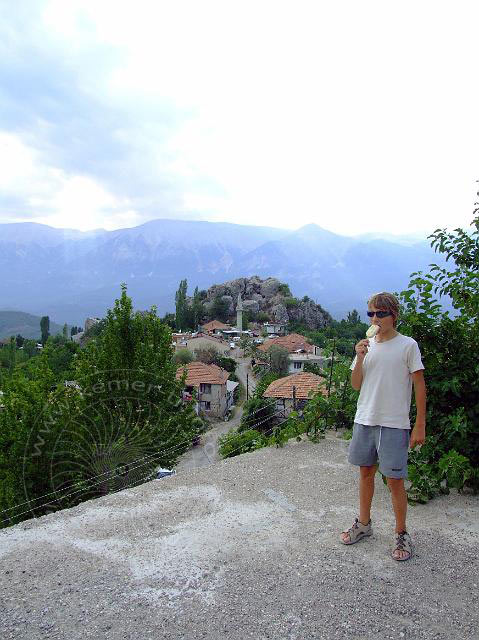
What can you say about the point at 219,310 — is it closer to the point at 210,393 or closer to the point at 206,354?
the point at 206,354

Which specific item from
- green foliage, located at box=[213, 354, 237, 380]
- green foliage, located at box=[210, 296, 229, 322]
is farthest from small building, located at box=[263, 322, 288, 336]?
green foliage, located at box=[213, 354, 237, 380]

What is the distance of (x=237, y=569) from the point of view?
301cm

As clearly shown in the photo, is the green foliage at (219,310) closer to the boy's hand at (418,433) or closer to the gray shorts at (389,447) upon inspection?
the gray shorts at (389,447)

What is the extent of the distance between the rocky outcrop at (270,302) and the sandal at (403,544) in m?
67.7

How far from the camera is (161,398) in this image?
10789 millimetres

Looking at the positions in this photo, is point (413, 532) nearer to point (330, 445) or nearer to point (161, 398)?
point (330, 445)

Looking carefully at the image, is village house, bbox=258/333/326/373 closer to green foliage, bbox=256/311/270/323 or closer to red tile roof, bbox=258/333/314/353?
red tile roof, bbox=258/333/314/353

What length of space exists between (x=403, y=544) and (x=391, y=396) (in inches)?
40.2

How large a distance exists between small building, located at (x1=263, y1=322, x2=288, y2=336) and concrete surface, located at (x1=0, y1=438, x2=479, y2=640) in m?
61.7

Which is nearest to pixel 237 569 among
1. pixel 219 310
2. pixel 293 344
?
pixel 293 344

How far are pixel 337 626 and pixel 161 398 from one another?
28.2ft

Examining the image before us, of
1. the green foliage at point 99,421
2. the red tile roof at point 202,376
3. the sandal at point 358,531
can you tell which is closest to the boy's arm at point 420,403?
the sandal at point 358,531

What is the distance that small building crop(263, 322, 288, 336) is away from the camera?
6669cm

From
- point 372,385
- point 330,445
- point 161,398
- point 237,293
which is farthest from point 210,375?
point 237,293
